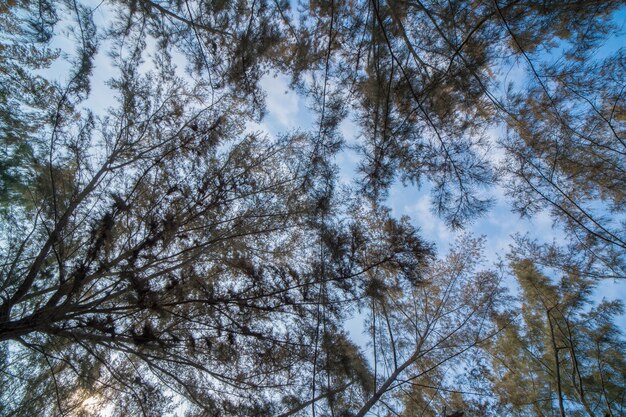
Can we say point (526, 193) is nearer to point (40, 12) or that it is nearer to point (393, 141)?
point (393, 141)

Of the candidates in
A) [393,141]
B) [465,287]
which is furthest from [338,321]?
[465,287]

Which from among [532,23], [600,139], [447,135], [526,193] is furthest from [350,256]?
[600,139]

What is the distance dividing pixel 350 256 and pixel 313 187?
977mm

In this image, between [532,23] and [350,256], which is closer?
[532,23]

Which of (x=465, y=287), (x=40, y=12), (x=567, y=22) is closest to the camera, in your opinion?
(x=567, y=22)

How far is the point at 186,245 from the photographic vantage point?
4.35 metres

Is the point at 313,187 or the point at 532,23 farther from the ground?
the point at 313,187

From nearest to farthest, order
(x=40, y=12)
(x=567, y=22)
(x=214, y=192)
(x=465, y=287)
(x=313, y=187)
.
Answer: (x=567, y=22) → (x=40, y=12) → (x=313, y=187) → (x=214, y=192) → (x=465, y=287)

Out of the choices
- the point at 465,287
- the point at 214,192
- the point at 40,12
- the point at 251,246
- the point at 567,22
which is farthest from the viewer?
the point at 465,287

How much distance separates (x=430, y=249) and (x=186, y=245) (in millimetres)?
3200

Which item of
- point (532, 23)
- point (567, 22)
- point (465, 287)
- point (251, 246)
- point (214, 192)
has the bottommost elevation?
point (465, 287)

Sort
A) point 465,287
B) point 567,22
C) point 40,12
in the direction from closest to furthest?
1. point 567,22
2. point 40,12
3. point 465,287

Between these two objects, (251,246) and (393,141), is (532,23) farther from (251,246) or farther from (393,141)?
(251,246)

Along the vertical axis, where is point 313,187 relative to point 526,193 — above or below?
above
